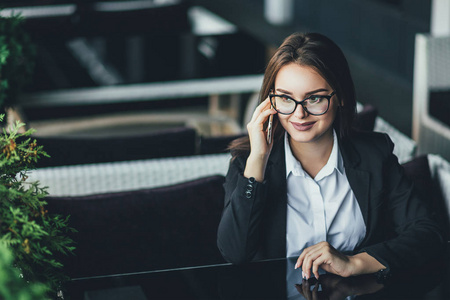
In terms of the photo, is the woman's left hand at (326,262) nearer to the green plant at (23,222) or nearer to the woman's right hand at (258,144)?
the woman's right hand at (258,144)

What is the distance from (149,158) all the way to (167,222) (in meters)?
0.57

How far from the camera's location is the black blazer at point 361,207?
1679mm

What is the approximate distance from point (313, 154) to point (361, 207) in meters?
0.19

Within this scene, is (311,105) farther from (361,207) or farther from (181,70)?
(181,70)

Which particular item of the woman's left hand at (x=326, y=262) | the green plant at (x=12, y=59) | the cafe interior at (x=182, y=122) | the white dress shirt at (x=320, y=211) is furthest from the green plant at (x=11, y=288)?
the green plant at (x=12, y=59)

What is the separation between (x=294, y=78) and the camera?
1.64 meters

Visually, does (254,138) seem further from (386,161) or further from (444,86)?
(444,86)

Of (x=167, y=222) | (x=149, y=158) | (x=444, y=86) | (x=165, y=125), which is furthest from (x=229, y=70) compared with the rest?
(x=167, y=222)

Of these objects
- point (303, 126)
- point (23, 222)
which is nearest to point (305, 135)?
point (303, 126)

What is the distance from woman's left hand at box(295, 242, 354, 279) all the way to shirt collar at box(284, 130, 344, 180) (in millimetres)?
272

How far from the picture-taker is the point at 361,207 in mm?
1767

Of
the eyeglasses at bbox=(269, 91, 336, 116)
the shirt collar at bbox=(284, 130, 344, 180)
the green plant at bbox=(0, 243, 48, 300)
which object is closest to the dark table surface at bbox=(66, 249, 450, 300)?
the shirt collar at bbox=(284, 130, 344, 180)

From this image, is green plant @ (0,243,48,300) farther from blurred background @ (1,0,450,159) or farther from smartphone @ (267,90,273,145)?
blurred background @ (1,0,450,159)

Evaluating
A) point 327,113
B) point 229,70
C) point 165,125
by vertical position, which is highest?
point 327,113
